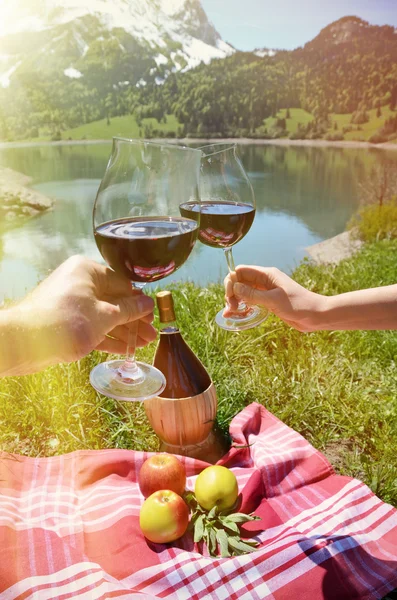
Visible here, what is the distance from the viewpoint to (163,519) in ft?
6.10

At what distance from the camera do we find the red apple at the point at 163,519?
6.11ft

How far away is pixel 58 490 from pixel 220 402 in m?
1.03

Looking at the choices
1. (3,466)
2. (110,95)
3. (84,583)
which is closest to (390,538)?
(84,583)

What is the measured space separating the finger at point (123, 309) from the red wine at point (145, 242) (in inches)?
6.6

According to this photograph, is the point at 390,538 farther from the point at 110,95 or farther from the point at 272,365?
the point at 110,95

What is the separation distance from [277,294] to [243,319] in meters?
0.24

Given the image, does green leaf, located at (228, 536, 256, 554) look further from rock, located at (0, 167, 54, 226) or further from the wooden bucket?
rock, located at (0, 167, 54, 226)

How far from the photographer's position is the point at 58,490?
2186 millimetres

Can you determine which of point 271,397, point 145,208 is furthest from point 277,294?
point 271,397

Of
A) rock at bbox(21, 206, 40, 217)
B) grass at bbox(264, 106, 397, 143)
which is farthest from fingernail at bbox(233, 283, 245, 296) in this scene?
grass at bbox(264, 106, 397, 143)

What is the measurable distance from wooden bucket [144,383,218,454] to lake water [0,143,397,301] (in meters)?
11.7

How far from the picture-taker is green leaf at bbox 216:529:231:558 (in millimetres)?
1802

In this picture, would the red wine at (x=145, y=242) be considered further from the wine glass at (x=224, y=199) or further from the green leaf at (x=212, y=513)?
the green leaf at (x=212, y=513)

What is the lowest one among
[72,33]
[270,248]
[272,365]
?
[270,248]
